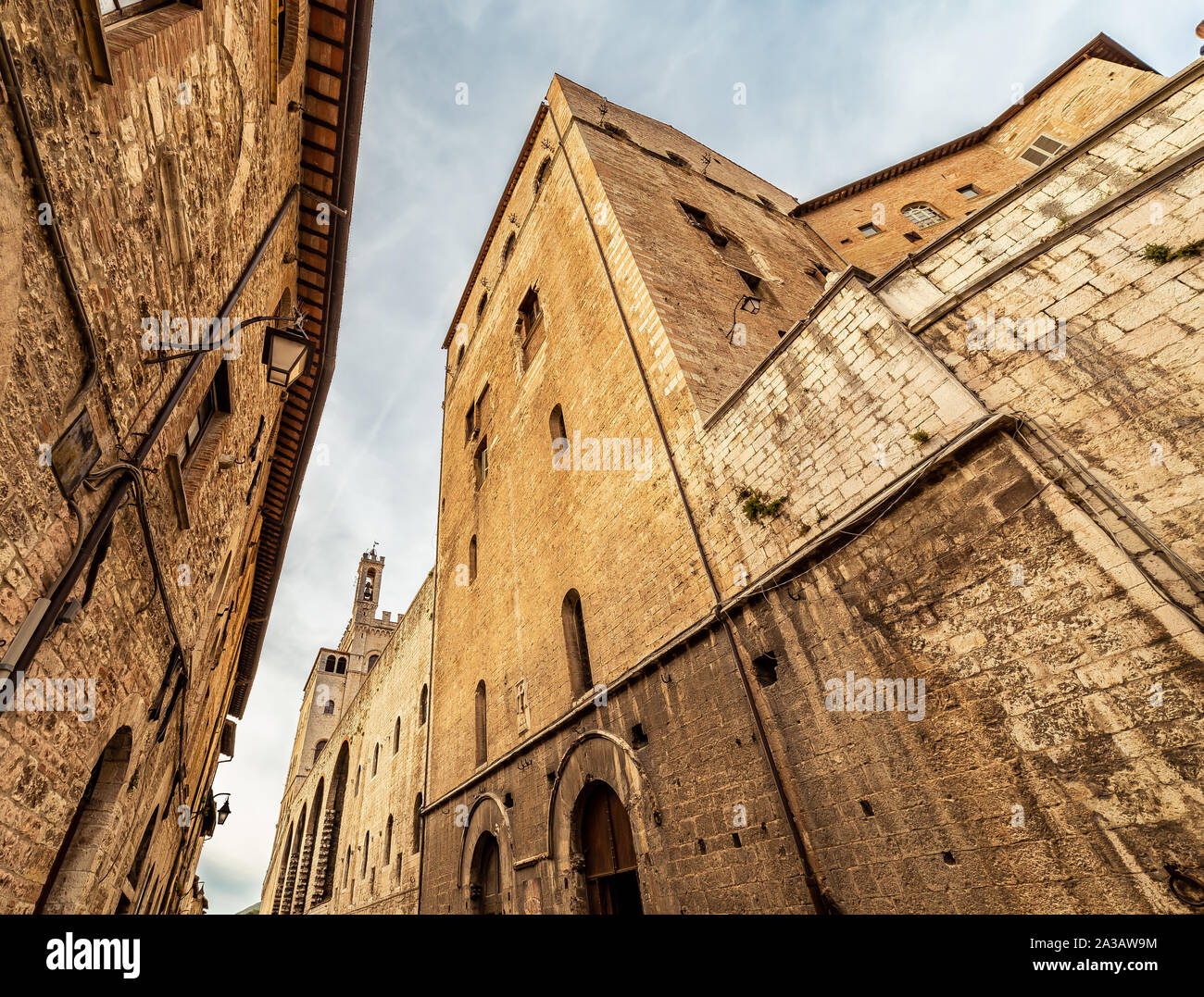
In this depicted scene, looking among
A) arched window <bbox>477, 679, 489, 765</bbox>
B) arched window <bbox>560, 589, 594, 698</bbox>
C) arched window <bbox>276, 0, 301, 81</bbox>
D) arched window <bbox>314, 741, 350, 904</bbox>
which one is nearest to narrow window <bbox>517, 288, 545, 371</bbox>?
arched window <bbox>560, 589, 594, 698</bbox>

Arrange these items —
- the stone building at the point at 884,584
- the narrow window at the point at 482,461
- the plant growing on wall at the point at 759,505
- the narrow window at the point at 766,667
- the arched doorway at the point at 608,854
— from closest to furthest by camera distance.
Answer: the stone building at the point at 884,584, the narrow window at the point at 766,667, the plant growing on wall at the point at 759,505, the arched doorway at the point at 608,854, the narrow window at the point at 482,461

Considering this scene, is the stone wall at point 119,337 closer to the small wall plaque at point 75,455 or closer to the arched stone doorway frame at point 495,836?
the small wall plaque at point 75,455

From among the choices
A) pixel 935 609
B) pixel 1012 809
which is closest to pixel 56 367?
pixel 935 609

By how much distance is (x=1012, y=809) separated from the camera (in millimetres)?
3504

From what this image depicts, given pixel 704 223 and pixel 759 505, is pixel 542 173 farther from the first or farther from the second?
pixel 759 505

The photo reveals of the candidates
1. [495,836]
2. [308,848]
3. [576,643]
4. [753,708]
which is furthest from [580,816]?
[308,848]

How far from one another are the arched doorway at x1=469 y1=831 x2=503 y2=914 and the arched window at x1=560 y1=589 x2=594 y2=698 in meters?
2.96

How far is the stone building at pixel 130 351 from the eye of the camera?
2.96 m

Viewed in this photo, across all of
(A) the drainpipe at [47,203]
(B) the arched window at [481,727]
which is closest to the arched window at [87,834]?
(A) the drainpipe at [47,203]

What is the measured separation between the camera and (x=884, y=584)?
4.48m

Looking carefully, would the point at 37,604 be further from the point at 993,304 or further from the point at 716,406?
the point at 993,304

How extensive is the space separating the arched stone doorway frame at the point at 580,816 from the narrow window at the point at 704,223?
9.50 meters
